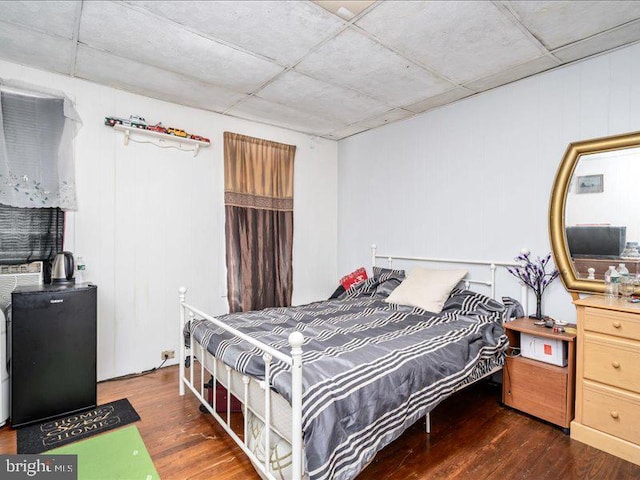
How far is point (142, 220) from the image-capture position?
10.3 feet

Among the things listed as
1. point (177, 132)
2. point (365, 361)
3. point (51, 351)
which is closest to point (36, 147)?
point (177, 132)

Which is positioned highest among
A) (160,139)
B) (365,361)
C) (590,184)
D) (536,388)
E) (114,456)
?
(160,139)

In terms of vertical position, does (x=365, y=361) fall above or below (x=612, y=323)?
below

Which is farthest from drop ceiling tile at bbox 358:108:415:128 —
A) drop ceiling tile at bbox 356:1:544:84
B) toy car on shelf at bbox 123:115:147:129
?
toy car on shelf at bbox 123:115:147:129

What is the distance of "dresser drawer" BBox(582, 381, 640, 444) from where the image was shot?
1936mm

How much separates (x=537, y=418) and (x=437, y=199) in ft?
6.40

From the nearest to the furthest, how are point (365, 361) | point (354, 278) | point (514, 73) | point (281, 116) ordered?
point (365, 361) → point (514, 73) → point (281, 116) → point (354, 278)

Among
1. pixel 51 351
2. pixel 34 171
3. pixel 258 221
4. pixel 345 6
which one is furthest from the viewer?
pixel 258 221

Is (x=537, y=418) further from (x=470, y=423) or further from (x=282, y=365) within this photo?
(x=282, y=365)

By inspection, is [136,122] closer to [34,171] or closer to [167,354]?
[34,171]

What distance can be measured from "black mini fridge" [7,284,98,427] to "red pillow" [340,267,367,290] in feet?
8.39

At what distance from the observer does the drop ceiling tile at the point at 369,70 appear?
7.57 ft

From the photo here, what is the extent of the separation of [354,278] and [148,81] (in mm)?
2833

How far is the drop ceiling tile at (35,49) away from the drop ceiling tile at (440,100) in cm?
278
